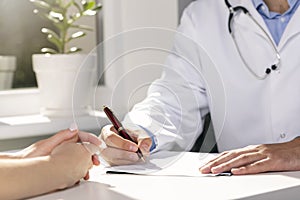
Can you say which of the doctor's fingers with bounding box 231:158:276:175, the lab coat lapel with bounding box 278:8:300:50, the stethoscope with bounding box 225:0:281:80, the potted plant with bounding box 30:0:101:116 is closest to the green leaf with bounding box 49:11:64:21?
the potted plant with bounding box 30:0:101:116

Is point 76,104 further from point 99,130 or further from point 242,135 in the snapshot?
point 242,135

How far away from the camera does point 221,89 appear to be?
131cm

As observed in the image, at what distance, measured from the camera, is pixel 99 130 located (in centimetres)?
121

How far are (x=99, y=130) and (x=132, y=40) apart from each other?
20cm

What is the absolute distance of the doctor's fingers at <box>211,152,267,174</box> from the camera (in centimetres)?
114

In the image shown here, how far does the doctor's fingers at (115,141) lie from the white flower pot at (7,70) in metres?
0.85

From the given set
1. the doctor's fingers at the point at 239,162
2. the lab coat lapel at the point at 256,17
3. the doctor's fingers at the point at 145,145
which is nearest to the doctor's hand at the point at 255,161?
the doctor's fingers at the point at 239,162

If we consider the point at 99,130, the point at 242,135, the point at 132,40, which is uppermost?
the point at 132,40

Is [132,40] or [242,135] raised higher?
A: [132,40]

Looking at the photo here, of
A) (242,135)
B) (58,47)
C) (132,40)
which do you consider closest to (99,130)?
(132,40)

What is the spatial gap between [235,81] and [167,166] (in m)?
0.58

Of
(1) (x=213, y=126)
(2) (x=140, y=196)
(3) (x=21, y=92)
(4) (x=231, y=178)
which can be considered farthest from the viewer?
(3) (x=21, y=92)

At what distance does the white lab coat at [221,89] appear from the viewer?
4.20 feet

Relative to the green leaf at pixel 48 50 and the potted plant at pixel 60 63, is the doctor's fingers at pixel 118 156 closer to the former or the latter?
the potted plant at pixel 60 63
